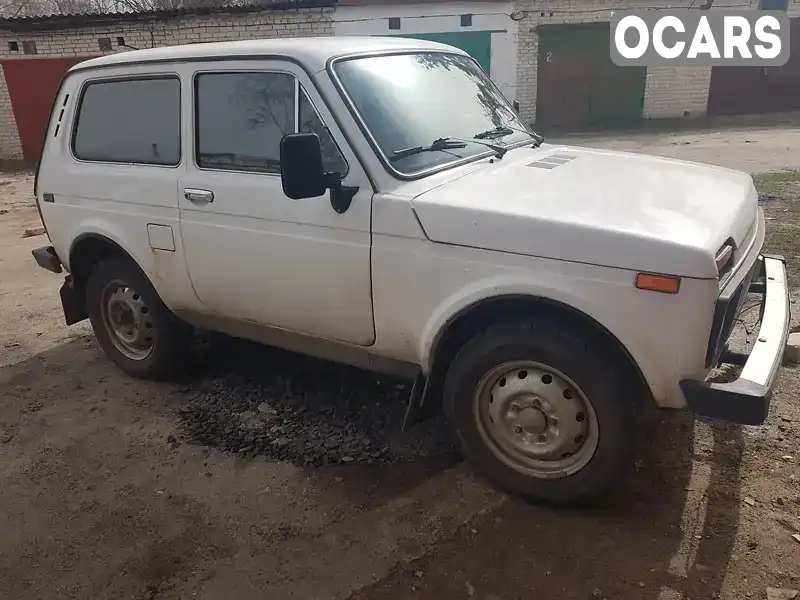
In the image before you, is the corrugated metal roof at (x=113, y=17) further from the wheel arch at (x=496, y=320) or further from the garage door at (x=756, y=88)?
the wheel arch at (x=496, y=320)

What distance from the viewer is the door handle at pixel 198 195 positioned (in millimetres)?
3605

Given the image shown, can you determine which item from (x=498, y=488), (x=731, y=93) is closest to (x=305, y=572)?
(x=498, y=488)

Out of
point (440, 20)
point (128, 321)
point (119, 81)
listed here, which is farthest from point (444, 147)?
point (440, 20)

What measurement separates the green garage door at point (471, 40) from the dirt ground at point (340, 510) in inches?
533

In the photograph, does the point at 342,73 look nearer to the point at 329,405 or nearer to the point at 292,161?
the point at 292,161

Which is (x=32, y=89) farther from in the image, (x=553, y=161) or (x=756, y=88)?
(x=756, y=88)

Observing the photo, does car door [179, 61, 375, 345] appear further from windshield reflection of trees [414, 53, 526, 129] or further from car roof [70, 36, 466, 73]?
windshield reflection of trees [414, 53, 526, 129]

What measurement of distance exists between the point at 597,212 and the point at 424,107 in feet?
3.88

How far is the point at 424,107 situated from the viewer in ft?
11.4

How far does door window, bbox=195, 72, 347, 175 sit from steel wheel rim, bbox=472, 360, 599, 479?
4.17 feet

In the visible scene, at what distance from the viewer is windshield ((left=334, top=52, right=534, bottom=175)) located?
321 centimetres

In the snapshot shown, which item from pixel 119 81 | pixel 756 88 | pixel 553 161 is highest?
pixel 119 81

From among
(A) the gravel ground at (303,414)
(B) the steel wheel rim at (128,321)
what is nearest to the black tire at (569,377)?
(A) the gravel ground at (303,414)

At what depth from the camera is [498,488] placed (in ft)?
10.5
